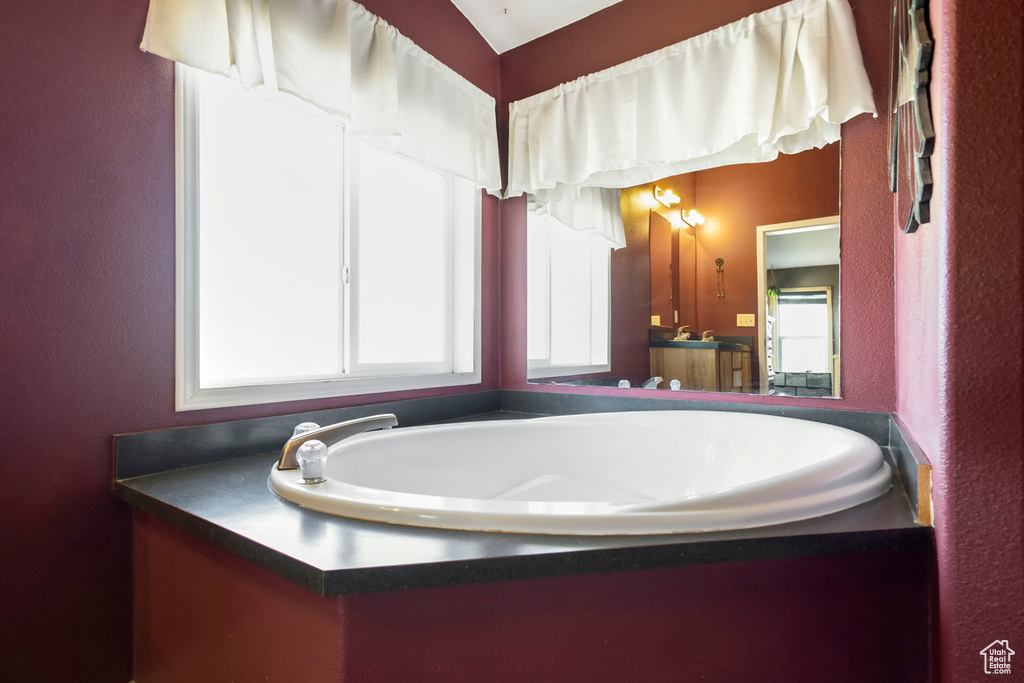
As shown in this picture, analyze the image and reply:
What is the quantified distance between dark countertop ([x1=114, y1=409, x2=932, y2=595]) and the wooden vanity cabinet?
954mm

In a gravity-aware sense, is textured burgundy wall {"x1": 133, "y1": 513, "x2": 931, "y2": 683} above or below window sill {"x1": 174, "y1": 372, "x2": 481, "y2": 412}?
below

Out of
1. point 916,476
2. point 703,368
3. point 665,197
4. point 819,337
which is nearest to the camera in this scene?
point 916,476

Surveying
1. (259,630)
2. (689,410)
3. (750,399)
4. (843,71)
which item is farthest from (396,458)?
(843,71)

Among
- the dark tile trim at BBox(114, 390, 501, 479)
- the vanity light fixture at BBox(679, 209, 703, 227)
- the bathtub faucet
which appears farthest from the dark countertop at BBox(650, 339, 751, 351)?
the bathtub faucet

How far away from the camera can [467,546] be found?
2.88ft

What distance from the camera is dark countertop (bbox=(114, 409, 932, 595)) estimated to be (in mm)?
814

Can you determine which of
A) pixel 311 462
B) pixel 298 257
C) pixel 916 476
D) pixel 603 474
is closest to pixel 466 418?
pixel 603 474

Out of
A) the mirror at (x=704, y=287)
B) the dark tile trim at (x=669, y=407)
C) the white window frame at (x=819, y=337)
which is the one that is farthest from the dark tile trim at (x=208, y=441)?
the white window frame at (x=819, y=337)

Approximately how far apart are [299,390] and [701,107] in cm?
176

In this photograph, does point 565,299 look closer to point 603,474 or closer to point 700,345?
point 700,345

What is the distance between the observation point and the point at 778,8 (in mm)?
1774

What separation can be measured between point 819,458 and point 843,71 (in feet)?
3.99

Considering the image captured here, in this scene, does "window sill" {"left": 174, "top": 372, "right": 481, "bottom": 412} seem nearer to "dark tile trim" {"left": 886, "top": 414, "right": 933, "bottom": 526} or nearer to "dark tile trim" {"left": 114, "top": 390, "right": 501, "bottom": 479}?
"dark tile trim" {"left": 114, "top": 390, "right": 501, "bottom": 479}

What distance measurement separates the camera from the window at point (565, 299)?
2.45 metres
